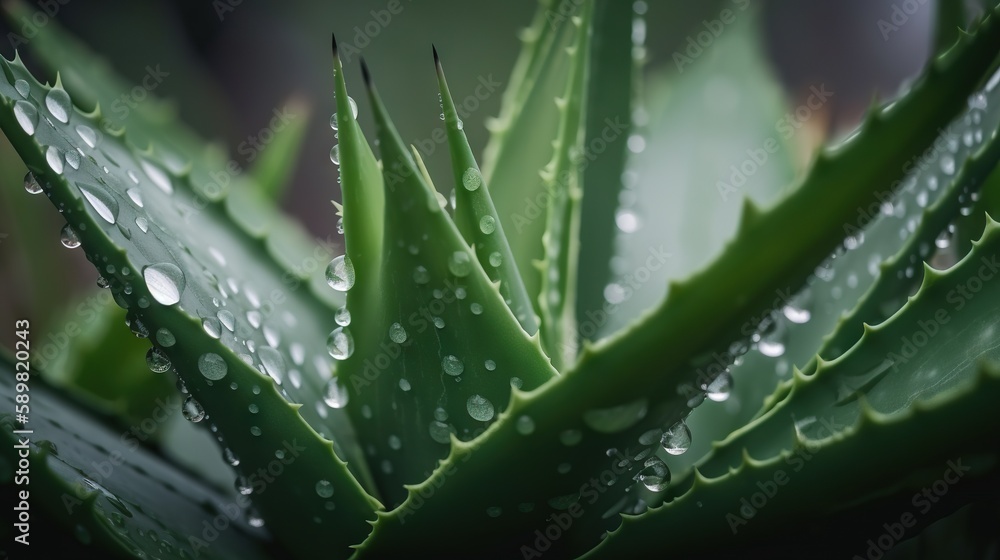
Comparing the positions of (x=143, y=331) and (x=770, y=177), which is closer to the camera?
(x=143, y=331)

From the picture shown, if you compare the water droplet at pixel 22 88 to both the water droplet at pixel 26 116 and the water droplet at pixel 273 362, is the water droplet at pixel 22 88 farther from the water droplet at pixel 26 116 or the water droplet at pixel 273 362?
the water droplet at pixel 273 362

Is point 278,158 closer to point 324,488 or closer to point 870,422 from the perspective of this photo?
point 324,488

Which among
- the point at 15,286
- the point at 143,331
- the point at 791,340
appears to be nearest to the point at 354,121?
the point at 143,331

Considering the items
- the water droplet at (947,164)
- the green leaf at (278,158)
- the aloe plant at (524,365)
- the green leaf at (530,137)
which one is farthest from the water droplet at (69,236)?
the water droplet at (947,164)

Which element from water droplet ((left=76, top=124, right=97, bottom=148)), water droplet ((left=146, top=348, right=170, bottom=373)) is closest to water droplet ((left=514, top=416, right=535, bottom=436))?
water droplet ((left=146, top=348, right=170, bottom=373))

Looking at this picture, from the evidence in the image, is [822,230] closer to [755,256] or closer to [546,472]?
[755,256]

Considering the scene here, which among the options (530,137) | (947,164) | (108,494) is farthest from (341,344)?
(947,164)
